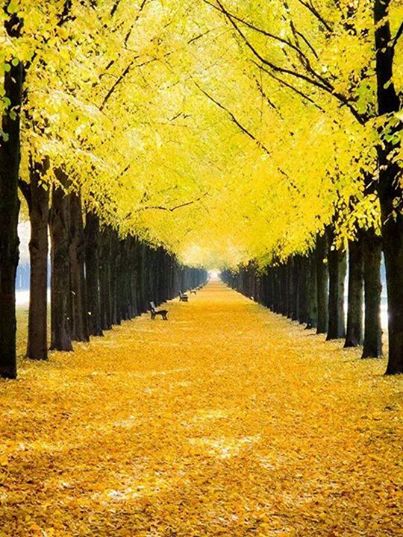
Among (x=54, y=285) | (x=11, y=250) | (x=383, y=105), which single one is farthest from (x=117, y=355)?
(x=383, y=105)

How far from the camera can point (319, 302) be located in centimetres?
2766

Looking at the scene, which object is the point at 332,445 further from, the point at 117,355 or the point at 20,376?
the point at 117,355

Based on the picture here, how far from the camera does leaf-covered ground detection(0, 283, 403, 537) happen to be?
6434 millimetres

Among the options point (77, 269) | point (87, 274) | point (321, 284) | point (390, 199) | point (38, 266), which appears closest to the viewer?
point (390, 199)

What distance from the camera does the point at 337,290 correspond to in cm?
2411

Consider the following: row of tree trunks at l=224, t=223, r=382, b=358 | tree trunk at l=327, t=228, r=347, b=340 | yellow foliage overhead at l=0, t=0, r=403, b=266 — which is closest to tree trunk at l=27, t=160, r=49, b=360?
yellow foliage overhead at l=0, t=0, r=403, b=266

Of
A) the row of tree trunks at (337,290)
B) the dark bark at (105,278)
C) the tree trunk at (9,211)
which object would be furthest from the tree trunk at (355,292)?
the dark bark at (105,278)

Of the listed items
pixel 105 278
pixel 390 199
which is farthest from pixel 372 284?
pixel 105 278

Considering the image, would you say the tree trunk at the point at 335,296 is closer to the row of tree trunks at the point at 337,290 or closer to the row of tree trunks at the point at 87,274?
the row of tree trunks at the point at 337,290

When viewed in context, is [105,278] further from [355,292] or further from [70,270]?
[355,292]

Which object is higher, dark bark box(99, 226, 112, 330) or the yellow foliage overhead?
the yellow foliage overhead

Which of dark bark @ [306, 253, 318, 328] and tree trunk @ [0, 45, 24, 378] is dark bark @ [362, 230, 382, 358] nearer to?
tree trunk @ [0, 45, 24, 378]

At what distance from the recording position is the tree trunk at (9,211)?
13.3 meters

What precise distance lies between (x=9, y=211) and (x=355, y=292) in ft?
37.3
